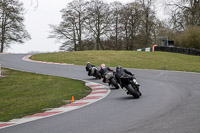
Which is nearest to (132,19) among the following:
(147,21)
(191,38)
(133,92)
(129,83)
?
(147,21)

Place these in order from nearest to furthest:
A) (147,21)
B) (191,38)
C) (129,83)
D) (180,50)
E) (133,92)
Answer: (133,92), (129,83), (180,50), (191,38), (147,21)

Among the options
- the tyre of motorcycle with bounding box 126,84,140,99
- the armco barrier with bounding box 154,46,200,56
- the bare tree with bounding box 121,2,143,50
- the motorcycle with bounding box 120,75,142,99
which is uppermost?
the bare tree with bounding box 121,2,143,50

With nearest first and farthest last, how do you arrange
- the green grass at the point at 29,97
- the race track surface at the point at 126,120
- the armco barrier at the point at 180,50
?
1. the race track surface at the point at 126,120
2. the green grass at the point at 29,97
3. the armco barrier at the point at 180,50

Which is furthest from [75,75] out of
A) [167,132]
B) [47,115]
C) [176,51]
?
[176,51]

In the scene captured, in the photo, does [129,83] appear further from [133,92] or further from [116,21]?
[116,21]

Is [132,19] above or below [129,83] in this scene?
above

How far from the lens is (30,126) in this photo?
650 centimetres

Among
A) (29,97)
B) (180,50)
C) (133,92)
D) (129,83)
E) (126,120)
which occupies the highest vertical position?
(180,50)

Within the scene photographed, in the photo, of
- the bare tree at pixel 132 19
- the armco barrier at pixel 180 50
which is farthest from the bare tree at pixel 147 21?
the armco barrier at pixel 180 50

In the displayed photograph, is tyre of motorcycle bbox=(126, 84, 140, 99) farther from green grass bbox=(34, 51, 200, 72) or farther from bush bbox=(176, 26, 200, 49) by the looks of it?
bush bbox=(176, 26, 200, 49)

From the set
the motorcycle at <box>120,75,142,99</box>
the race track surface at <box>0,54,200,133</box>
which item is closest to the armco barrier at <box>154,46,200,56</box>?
the motorcycle at <box>120,75,142,99</box>

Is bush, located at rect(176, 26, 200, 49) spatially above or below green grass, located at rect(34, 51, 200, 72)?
above

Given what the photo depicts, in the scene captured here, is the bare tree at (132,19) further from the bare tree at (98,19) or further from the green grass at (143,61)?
the green grass at (143,61)

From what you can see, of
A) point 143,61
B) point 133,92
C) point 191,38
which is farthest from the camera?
point 191,38
